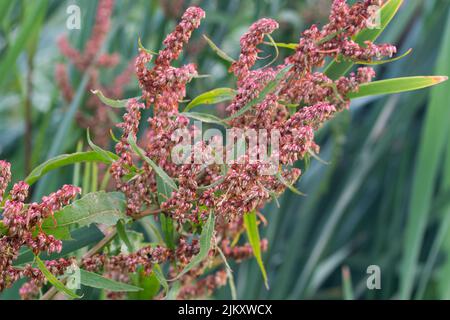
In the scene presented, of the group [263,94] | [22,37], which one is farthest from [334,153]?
[263,94]

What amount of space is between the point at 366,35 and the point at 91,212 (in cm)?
35

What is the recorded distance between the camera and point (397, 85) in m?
0.81

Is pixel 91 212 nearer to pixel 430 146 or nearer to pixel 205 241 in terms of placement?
pixel 205 241

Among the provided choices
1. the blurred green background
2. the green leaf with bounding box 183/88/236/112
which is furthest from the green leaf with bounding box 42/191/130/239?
the blurred green background

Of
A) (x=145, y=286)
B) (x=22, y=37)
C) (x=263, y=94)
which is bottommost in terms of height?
(x=145, y=286)

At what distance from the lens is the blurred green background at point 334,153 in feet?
4.70

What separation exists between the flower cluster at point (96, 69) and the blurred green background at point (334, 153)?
0.09 feet

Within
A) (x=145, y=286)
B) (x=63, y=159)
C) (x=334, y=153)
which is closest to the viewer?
(x=63, y=159)

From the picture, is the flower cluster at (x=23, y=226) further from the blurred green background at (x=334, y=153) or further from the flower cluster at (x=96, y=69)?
the flower cluster at (x=96, y=69)

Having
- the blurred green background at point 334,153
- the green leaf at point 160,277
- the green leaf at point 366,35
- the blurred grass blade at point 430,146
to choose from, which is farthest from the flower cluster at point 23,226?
the blurred grass blade at point 430,146

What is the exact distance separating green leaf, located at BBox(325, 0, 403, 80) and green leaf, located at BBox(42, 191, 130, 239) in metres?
0.26

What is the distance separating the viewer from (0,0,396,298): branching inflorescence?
708mm

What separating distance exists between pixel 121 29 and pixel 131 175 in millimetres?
1298
